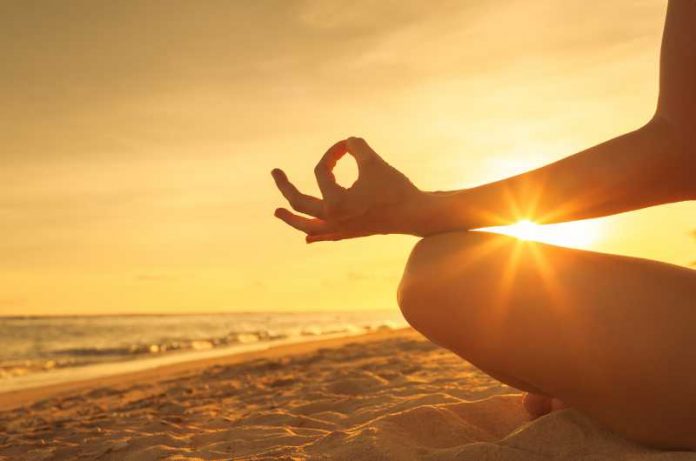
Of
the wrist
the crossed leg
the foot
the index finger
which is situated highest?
the index finger

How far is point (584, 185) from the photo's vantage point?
1542 millimetres

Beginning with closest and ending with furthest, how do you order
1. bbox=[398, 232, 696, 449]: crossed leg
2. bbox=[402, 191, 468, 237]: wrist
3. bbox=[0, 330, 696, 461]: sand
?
bbox=[398, 232, 696, 449]: crossed leg
bbox=[402, 191, 468, 237]: wrist
bbox=[0, 330, 696, 461]: sand

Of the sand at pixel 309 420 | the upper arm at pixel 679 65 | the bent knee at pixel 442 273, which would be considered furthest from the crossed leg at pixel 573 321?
the upper arm at pixel 679 65

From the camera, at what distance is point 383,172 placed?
1590 mm

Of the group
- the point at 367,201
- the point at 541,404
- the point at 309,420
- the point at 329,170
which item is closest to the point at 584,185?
the point at 367,201

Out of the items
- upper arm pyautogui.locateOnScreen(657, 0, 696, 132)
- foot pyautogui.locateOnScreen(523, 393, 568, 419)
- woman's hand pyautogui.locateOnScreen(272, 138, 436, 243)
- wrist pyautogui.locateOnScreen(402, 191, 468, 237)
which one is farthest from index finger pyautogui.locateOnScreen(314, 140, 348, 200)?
foot pyautogui.locateOnScreen(523, 393, 568, 419)

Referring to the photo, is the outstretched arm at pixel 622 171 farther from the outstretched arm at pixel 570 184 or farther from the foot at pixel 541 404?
the foot at pixel 541 404

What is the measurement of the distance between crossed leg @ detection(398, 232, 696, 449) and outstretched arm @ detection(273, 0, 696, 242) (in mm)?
75

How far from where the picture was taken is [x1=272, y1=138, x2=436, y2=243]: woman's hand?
5.20ft

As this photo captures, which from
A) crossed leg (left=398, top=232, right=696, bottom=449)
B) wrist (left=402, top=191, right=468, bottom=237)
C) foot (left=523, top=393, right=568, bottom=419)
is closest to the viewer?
crossed leg (left=398, top=232, right=696, bottom=449)

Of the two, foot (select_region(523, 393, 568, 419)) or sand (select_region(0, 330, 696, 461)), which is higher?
foot (select_region(523, 393, 568, 419))

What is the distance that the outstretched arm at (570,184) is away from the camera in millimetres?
1506

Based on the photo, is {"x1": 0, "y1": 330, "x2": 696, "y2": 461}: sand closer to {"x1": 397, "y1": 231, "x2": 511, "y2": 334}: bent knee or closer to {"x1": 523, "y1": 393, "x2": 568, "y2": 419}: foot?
{"x1": 523, "y1": 393, "x2": 568, "y2": 419}: foot

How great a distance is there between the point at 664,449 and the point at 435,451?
60 centimetres
